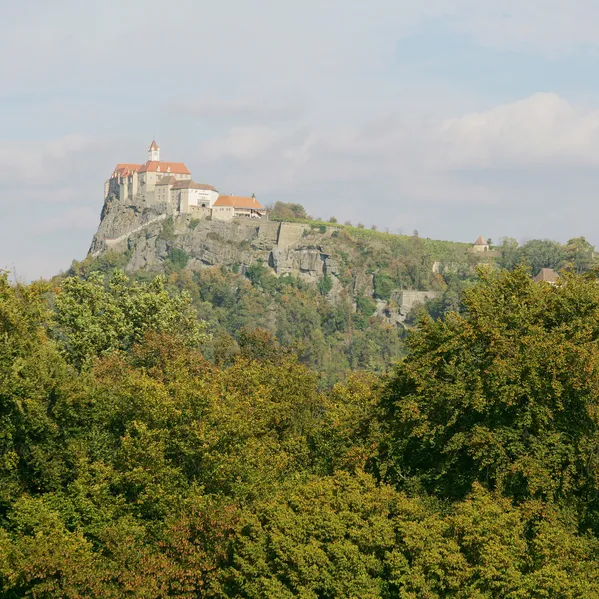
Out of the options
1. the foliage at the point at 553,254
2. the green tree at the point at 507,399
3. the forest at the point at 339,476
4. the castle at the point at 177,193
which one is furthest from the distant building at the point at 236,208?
the green tree at the point at 507,399

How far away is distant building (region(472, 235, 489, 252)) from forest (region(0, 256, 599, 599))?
15770 cm

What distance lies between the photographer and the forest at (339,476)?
24.8 meters

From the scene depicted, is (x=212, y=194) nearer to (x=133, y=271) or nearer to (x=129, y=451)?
(x=133, y=271)

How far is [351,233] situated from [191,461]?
15400 centimetres

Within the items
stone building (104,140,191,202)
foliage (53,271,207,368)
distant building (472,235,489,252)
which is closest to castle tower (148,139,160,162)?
stone building (104,140,191,202)

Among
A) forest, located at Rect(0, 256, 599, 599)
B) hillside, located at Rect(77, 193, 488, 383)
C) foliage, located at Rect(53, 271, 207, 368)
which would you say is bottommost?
forest, located at Rect(0, 256, 599, 599)

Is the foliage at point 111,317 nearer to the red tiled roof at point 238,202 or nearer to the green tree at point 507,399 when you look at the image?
the green tree at point 507,399

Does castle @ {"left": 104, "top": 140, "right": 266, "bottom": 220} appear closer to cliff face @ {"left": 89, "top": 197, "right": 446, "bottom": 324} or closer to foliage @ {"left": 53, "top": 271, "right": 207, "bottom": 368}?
cliff face @ {"left": 89, "top": 197, "right": 446, "bottom": 324}

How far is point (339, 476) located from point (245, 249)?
142 m

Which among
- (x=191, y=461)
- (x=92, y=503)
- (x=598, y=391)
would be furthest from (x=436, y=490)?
(x=92, y=503)

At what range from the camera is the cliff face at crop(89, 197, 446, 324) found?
168m

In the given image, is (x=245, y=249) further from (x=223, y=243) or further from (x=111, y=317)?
(x=111, y=317)

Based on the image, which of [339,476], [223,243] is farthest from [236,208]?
[339,476]

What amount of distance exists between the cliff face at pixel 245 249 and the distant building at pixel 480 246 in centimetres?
2258
